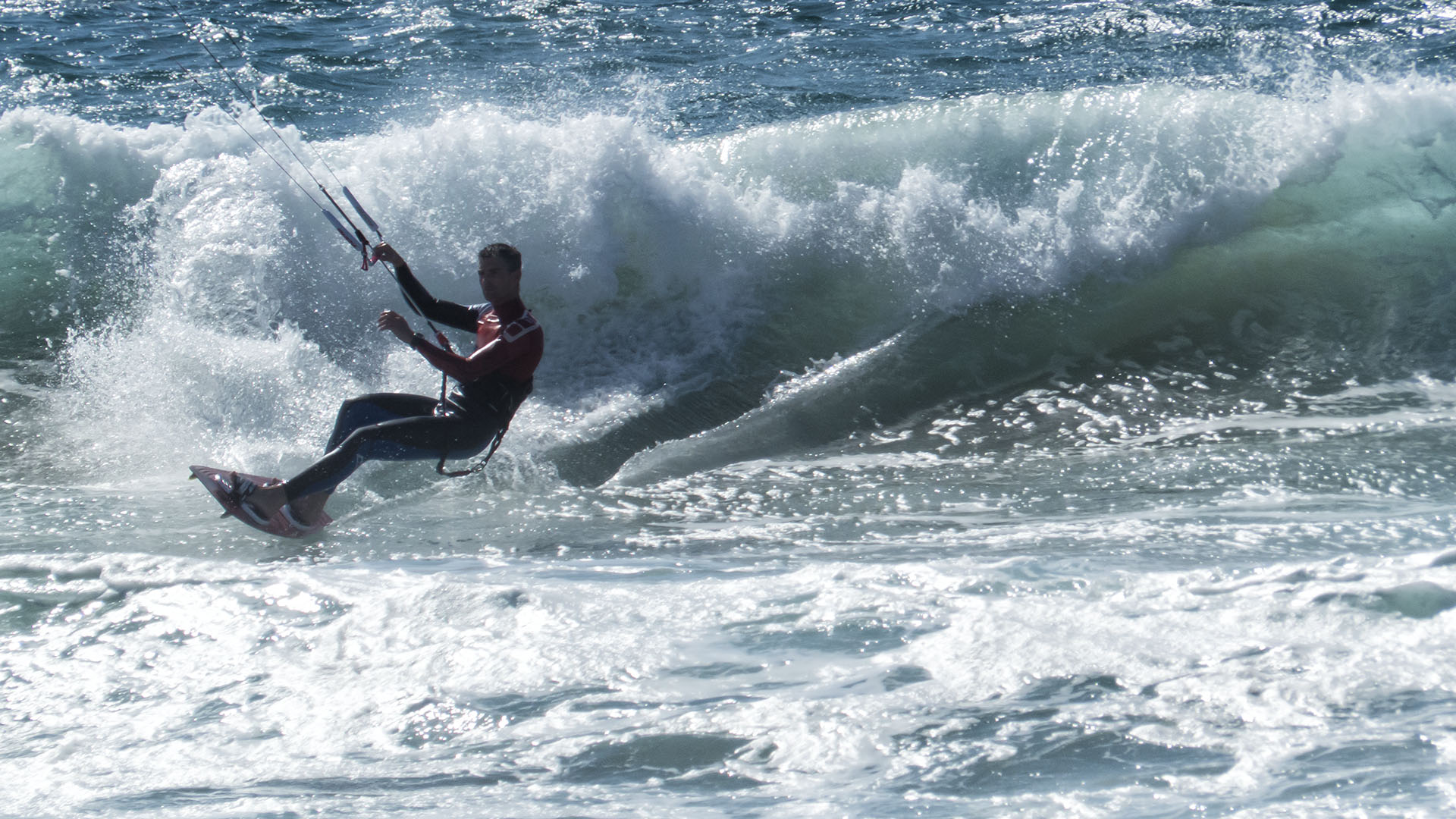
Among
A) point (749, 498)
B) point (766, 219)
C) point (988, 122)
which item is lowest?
point (749, 498)

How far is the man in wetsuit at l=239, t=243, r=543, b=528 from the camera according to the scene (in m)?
4.54

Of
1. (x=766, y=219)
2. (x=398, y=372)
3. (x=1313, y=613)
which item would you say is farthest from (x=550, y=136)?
(x=1313, y=613)

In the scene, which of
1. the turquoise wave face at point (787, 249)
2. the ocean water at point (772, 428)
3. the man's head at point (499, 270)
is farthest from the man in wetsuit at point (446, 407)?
the turquoise wave face at point (787, 249)

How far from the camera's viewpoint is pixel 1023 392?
255 inches

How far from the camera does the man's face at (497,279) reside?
14.7ft

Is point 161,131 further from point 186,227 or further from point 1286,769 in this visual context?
point 1286,769

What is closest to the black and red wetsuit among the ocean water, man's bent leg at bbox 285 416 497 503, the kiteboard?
man's bent leg at bbox 285 416 497 503

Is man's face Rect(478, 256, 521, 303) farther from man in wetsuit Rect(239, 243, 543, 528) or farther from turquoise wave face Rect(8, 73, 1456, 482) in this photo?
turquoise wave face Rect(8, 73, 1456, 482)

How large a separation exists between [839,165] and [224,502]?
4786 mm

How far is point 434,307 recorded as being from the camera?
4.93 m

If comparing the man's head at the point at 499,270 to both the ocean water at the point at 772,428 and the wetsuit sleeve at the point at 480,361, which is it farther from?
the ocean water at the point at 772,428

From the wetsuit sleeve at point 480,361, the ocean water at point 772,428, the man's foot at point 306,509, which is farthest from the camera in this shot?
the man's foot at point 306,509

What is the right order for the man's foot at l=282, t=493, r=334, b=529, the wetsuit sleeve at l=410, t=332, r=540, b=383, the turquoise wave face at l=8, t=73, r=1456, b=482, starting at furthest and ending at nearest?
the turquoise wave face at l=8, t=73, r=1456, b=482
the man's foot at l=282, t=493, r=334, b=529
the wetsuit sleeve at l=410, t=332, r=540, b=383

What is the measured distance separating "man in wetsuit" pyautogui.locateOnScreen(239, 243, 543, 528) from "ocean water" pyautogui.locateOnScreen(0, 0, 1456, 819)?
241 millimetres
